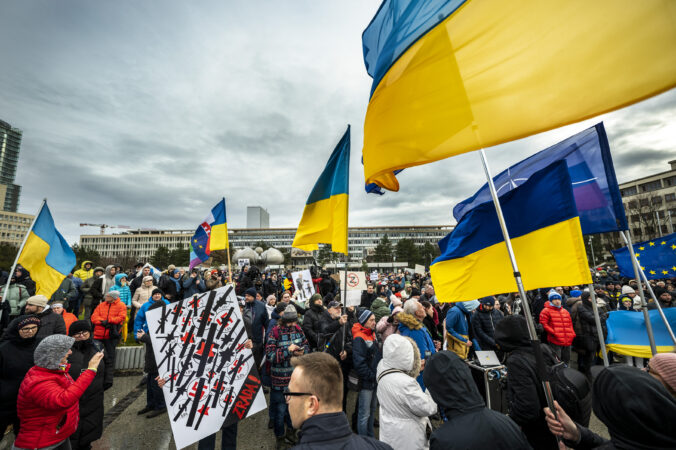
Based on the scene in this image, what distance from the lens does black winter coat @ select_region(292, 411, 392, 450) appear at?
149 cm

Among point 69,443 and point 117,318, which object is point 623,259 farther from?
point 117,318

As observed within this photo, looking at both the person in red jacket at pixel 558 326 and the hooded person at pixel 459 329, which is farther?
the person in red jacket at pixel 558 326

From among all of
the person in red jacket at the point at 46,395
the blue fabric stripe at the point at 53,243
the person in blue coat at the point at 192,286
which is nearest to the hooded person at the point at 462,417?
the person in red jacket at the point at 46,395

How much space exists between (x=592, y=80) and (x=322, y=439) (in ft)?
7.93

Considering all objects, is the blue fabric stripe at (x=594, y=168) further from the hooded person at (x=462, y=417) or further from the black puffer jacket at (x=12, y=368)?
the black puffer jacket at (x=12, y=368)

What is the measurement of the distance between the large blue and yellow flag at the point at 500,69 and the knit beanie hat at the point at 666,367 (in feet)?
5.12

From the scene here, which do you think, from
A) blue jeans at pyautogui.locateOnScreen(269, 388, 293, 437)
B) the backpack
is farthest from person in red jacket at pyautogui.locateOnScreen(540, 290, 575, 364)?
blue jeans at pyautogui.locateOnScreen(269, 388, 293, 437)

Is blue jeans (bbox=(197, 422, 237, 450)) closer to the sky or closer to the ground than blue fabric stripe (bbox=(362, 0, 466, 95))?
closer to the ground

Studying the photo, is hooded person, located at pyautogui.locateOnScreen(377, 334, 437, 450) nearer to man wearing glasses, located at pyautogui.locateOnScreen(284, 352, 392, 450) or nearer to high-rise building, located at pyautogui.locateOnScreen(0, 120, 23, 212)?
man wearing glasses, located at pyautogui.locateOnScreen(284, 352, 392, 450)

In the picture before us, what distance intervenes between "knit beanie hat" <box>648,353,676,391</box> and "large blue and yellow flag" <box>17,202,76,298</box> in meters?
7.96

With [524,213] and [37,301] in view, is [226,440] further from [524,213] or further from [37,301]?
[524,213]

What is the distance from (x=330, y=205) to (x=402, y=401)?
3086 mm

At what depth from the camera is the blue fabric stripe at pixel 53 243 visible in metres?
5.43

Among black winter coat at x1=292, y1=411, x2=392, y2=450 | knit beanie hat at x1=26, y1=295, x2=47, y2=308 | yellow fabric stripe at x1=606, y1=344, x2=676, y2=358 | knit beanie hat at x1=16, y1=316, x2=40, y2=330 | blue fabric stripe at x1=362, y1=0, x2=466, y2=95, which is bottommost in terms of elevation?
yellow fabric stripe at x1=606, y1=344, x2=676, y2=358
